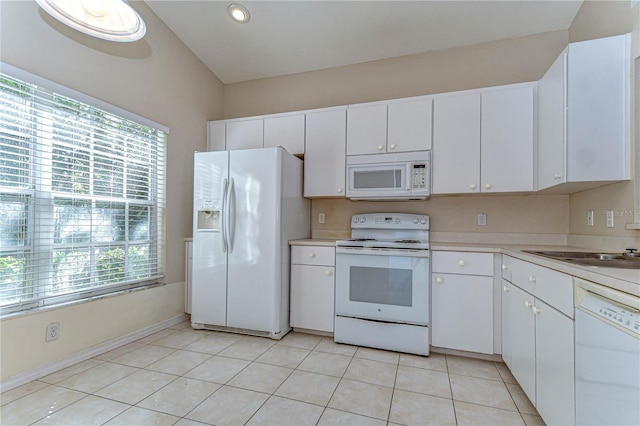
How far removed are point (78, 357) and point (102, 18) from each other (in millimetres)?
2247

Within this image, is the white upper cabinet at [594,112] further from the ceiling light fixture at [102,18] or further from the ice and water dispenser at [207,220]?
the ice and water dispenser at [207,220]

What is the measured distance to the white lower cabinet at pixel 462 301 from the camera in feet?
7.30

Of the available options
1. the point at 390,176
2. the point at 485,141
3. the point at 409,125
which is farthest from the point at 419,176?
the point at 485,141

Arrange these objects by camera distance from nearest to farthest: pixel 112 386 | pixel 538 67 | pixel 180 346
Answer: pixel 112 386 < pixel 180 346 < pixel 538 67

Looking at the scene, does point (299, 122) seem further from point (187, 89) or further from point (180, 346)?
point (180, 346)

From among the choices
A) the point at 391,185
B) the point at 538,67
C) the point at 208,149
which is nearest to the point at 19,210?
the point at 208,149

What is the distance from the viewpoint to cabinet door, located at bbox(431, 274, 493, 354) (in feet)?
7.30

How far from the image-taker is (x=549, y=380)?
1371 mm

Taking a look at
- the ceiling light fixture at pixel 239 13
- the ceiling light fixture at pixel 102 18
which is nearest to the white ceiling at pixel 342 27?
the ceiling light fixture at pixel 239 13

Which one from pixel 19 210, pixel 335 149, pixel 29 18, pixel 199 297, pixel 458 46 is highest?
pixel 458 46

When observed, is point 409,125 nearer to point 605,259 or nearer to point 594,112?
point 594,112

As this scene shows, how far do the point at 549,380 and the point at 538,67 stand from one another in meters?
2.63

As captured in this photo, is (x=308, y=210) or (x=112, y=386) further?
(x=308, y=210)

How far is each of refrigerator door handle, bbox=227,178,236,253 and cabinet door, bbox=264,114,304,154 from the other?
705 millimetres
